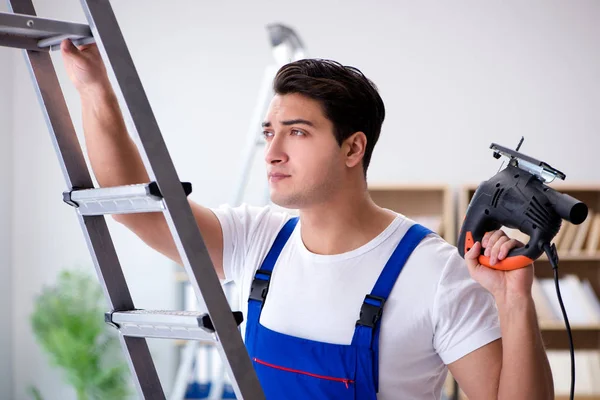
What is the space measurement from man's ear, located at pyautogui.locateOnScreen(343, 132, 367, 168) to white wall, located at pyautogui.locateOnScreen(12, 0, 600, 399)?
3112 mm

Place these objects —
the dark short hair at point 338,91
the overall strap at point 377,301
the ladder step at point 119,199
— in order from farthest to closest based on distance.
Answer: the dark short hair at point 338,91, the overall strap at point 377,301, the ladder step at point 119,199

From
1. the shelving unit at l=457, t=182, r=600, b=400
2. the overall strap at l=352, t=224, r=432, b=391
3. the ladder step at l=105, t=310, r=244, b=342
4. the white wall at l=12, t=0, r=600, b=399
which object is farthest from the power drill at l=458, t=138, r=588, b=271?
the white wall at l=12, t=0, r=600, b=399

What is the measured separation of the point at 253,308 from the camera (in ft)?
5.39

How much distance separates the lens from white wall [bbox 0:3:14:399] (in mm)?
4992

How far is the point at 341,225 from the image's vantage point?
1.62 meters

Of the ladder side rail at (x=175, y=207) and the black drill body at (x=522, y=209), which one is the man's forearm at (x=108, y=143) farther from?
the black drill body at (x=522, y=209)

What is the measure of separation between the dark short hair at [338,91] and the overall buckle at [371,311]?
13.6 inches

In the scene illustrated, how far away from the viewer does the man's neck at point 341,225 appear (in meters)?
1.61

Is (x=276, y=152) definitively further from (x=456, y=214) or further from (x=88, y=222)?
(x=456, y=214)

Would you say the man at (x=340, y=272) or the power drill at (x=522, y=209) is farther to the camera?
the man at (x=340, y=272)

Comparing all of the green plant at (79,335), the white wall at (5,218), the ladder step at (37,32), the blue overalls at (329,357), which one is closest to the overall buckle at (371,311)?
the blue overalls at (329,357)

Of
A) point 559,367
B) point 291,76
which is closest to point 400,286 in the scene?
point 291,76

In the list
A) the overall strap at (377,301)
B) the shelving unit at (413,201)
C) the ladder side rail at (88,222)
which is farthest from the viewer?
the shelving unit at (413,201)

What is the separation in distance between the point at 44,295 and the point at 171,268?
78 centimetres
